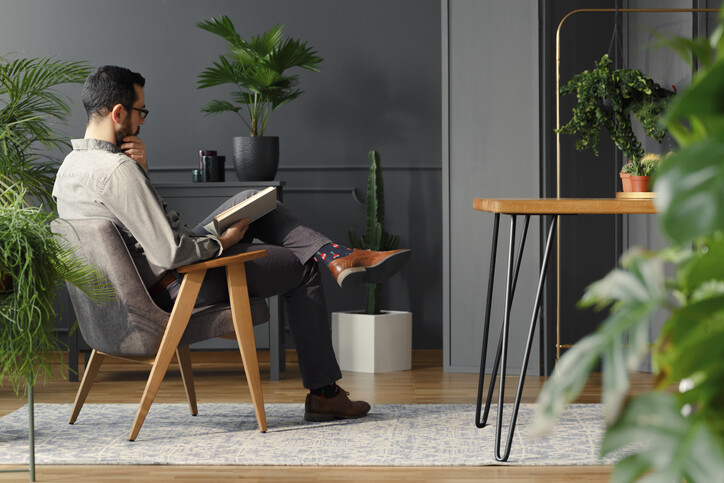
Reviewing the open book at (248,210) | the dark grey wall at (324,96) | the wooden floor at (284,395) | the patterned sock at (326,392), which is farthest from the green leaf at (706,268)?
the dark grey wall at (324,96)

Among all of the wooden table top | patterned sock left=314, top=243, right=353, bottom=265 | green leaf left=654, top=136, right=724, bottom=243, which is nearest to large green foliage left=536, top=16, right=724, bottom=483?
green leaf left=654, top=136, right=724, bottom=243

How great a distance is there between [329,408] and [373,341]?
1.09m

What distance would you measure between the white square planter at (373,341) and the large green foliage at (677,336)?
3.50 meters

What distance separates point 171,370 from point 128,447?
1473mm

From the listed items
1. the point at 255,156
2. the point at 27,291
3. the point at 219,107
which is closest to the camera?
the point at 27,291

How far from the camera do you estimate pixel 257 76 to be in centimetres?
390

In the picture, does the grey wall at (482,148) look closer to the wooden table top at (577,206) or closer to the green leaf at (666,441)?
the wooden table top at (577,206)

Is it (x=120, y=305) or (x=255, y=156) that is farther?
(x=255, y=156)

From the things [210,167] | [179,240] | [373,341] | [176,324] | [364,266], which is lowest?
[373,341]

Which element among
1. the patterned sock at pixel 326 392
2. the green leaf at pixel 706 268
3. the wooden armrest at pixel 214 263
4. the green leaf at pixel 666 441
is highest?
the green leaf at pixel 706 268

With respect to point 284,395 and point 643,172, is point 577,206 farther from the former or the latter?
point 284,395

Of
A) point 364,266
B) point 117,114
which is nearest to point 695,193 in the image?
point 364,266

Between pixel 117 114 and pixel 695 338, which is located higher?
pixel 117 114

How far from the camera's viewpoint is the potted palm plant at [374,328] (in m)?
3.94
